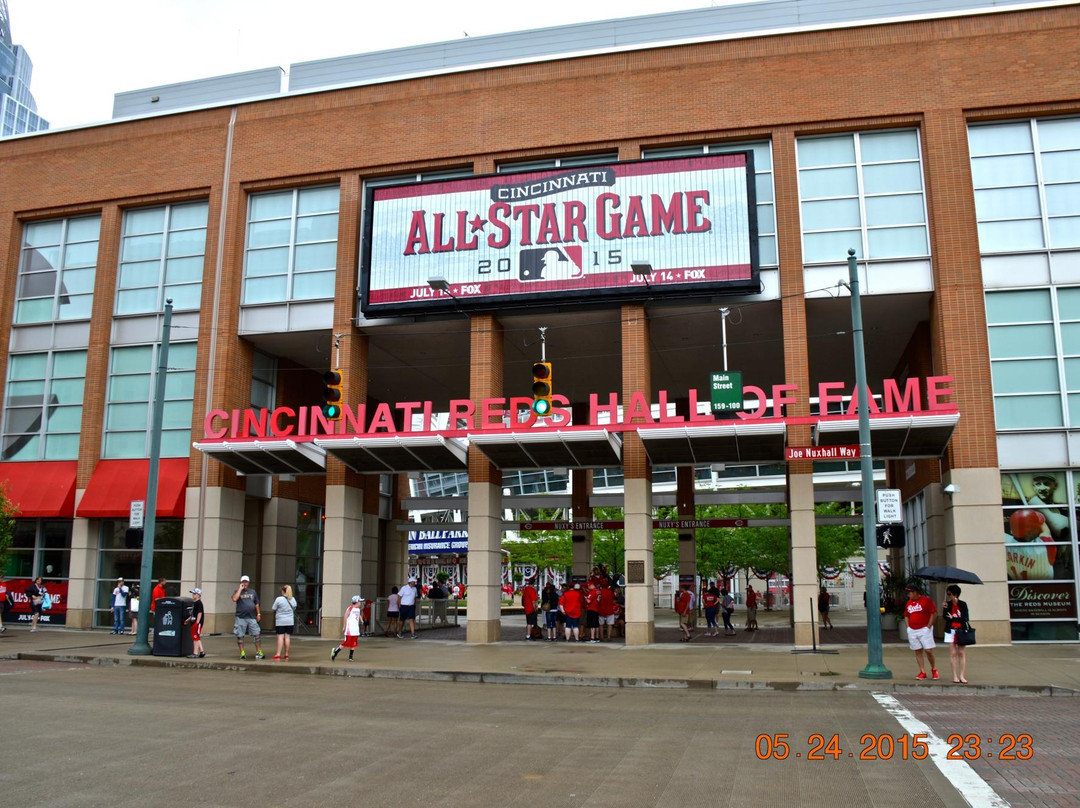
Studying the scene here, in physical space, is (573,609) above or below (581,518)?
below

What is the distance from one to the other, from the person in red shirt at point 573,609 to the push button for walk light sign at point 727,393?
6429 millimetres

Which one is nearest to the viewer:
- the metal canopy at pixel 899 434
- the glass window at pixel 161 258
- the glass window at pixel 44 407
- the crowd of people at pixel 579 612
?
the metal canopy at pixel 899 434

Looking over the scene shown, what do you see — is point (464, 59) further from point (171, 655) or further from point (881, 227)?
point (171, 655)

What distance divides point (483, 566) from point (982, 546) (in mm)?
12521

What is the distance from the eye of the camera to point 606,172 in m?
25.3

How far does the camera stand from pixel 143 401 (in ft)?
93.6

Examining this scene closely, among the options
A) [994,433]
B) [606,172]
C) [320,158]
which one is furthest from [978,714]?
[320,158]

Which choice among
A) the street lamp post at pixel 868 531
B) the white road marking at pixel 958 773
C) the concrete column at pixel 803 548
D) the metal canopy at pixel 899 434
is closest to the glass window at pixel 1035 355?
the metal canopy at pixel 899 434

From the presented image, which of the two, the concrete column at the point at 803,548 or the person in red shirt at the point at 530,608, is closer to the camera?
the concrete column at the point at 803,548

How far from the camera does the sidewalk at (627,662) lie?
1572cm

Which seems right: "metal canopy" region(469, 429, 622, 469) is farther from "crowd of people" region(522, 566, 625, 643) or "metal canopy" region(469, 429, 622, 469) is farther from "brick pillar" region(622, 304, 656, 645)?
"crowd of people" region(522, 566, 625, 643)

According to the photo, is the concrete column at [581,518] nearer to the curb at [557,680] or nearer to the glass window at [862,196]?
the glass window at [862,196]

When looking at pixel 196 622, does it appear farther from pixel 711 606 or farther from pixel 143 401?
pixel 711 606

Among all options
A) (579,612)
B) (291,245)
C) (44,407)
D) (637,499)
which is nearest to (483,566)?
(579,612)
